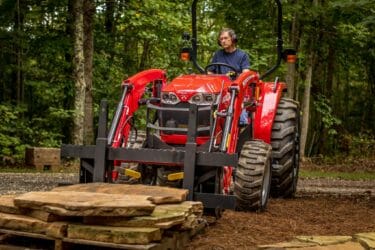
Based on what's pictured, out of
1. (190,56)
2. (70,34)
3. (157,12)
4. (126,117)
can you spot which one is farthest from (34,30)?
(126,117)

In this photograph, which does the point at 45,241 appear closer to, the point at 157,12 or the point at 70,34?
the point at 157,12

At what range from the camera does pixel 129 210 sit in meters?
4.31

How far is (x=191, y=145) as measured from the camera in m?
5.76

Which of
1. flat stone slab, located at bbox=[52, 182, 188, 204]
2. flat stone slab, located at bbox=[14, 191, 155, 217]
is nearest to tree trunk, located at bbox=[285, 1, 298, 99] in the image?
flat stone slab, located at bbox=[52, 182, 188, 204]

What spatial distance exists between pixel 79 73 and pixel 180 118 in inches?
361

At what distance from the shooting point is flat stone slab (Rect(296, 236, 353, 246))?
513 cm

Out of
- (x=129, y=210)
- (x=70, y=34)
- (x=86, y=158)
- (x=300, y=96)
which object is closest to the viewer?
(x=129, y=210)

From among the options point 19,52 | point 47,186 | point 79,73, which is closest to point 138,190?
point 47,186

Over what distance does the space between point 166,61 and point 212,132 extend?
14.1 meters

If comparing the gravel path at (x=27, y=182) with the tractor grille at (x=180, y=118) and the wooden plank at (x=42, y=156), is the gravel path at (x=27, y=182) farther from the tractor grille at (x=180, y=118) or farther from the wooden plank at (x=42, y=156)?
the tractor grille at (x=180, y=118)

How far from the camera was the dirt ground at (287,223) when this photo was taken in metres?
5.29

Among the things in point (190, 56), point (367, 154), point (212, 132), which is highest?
point (190, 56)

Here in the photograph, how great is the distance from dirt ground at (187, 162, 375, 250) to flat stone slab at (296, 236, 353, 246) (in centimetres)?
17

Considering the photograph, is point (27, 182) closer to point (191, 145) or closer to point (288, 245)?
point (191, 145)
